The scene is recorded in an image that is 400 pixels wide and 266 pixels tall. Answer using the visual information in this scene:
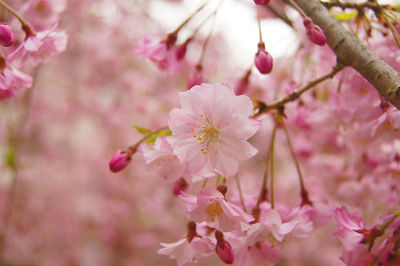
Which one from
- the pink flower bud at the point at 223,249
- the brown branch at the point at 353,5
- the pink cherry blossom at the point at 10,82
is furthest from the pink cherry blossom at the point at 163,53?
the pink flower bud at the point at 223,249

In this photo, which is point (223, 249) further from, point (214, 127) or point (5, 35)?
point (5, 35)

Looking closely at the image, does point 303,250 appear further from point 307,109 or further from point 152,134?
point 152,134

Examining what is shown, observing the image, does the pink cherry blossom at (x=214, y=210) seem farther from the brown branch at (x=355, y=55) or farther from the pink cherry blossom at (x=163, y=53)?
Answer: the pink cherry blossom at (x=163, y=53)

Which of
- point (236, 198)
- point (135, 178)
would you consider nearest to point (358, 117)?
point (236, 198)

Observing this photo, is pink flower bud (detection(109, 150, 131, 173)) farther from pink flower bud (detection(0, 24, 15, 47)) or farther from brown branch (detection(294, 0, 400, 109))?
brown branch (detection(294, 0, 400, 109))

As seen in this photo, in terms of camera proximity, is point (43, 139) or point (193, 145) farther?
point (43, 139)

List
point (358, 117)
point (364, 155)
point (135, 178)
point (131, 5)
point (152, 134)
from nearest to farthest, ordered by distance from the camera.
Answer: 1. point (152, 134)
2. point (358, 117)
3. point (364, 155)
4. point (131, 5)
5. point (135, 178)

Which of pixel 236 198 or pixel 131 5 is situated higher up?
pixel 236 198
